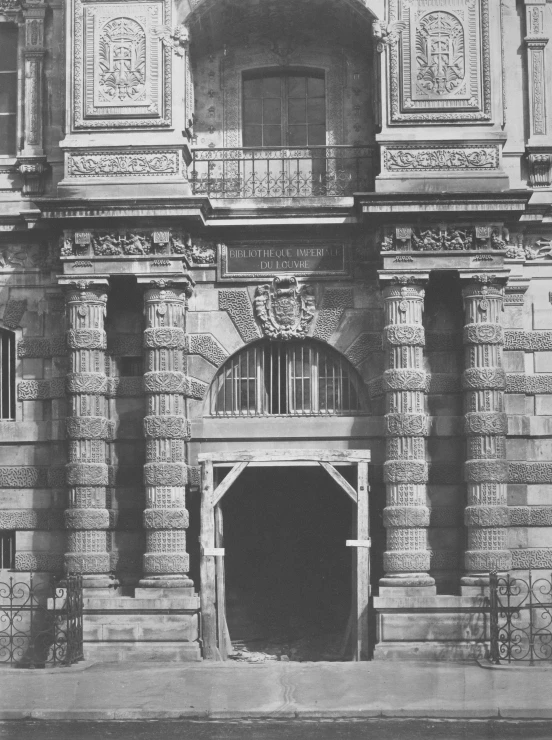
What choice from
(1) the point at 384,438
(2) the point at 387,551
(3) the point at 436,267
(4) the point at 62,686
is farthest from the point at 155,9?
(4) the point at 62,686

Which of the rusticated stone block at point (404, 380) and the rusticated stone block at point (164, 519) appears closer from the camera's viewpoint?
the rusticated stone block at point (164, 519)

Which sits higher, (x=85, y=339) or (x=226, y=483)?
(x=85, y=339)

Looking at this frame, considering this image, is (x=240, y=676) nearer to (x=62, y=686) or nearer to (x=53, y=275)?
(x=62, y=686)

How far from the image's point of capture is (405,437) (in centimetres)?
A: 2339

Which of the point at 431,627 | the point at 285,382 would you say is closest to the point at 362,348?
the point at 285,382

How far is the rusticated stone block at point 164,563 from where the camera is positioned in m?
23.2

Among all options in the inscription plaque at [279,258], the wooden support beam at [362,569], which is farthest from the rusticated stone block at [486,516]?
the inscription plaque at [279,258]

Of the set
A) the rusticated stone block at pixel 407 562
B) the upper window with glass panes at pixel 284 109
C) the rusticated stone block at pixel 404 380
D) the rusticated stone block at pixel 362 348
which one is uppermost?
the upper window with glass panes at pixel 284 109

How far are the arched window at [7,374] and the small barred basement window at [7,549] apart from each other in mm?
2073

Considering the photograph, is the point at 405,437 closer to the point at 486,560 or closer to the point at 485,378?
the point at 485,378

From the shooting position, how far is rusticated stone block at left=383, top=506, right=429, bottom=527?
2322 cm

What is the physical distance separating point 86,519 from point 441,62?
9853mm

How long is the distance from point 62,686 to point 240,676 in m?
2.71

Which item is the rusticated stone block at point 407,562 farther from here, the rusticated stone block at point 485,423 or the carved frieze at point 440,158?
the carved frieze at point 440,158
